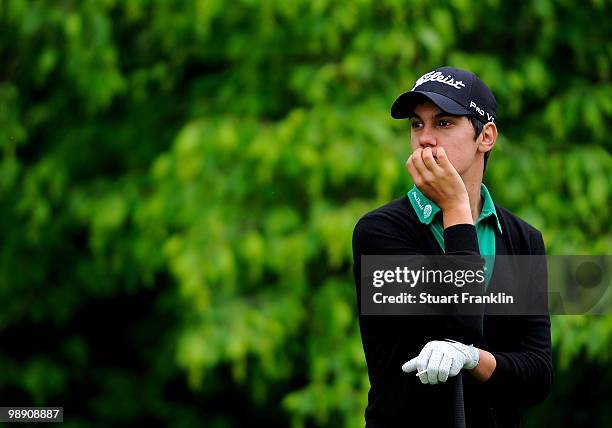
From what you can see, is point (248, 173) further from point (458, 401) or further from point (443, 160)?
point (458, 401)

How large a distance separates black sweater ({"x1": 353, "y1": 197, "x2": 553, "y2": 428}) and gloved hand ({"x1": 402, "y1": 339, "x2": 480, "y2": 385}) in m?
0.07

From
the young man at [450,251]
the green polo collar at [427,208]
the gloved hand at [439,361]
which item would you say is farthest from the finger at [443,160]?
the gloved hand at [439,361]

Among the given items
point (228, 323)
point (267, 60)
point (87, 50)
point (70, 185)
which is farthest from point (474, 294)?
point (70, 185)

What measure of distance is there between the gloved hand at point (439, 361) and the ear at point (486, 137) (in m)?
0.55

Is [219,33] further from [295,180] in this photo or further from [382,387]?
[382,387]

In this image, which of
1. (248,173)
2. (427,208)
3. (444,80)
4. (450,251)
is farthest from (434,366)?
(248,173)

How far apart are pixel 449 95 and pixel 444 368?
675 millimetres

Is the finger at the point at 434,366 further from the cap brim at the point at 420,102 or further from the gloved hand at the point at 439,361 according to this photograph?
the cap brim at the point at 420,102

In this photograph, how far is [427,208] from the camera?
254 centimetres

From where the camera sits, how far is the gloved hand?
2242 mm

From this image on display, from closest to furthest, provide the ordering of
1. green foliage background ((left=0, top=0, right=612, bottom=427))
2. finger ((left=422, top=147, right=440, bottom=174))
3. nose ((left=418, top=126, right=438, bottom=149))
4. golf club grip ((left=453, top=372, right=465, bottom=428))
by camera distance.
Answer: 1. golf club grip ((left=453, top=372, right=465, bottom=428))
2. finger ((left=422, top=147, right=440, bottom=174))
3. nose ((left=418, top=126, right=438, bottom=149))
4. green foliage background ((left=0, top=0, right=612, bottom=427))

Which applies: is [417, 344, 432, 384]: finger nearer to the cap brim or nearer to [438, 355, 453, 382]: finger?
[438, 355, 453, 382]: finger

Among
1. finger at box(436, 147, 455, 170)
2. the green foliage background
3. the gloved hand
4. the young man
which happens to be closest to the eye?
the young man

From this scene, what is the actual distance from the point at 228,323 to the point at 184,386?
2.25 meters
